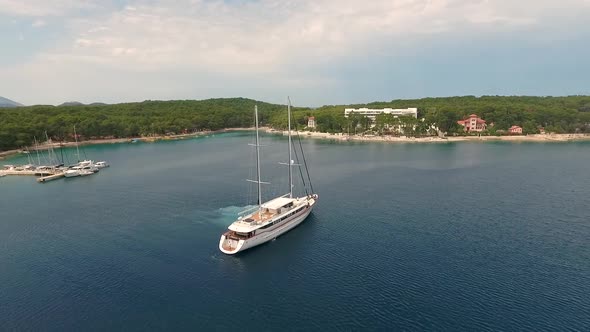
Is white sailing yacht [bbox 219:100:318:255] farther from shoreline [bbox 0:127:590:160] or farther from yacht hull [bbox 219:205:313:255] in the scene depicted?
shoreline [bbox 0:127:590:160]

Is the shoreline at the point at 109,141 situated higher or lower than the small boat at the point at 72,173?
higher

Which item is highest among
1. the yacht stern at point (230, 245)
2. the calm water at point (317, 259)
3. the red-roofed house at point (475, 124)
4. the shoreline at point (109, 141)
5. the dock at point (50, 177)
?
the red-roofed house at point (475, 124)

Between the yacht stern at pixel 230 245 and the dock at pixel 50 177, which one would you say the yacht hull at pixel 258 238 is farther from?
the dock at pixel 50 177

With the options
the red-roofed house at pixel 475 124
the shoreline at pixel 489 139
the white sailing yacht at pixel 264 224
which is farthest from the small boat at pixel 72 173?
the red-roofed house at pixel 475 124

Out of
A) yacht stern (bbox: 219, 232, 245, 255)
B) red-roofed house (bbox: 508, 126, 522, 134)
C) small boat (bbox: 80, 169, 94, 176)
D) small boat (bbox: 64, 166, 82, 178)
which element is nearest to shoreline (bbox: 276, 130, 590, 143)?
red-roofed house (bbox: 508, 126, 522, 134)

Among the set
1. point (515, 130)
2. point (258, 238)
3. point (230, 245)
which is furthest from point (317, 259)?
point (515, 130)

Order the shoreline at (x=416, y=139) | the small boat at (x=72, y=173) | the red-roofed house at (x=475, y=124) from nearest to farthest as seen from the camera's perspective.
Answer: the small boat at (x=72, y=173) → the shoreline at (x=416, y=139) → the red-roofed house at (x=475, y=124)

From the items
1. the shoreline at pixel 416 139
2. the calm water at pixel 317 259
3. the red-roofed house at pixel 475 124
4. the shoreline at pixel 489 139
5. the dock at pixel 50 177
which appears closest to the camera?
the calm water at pixel 317 259
